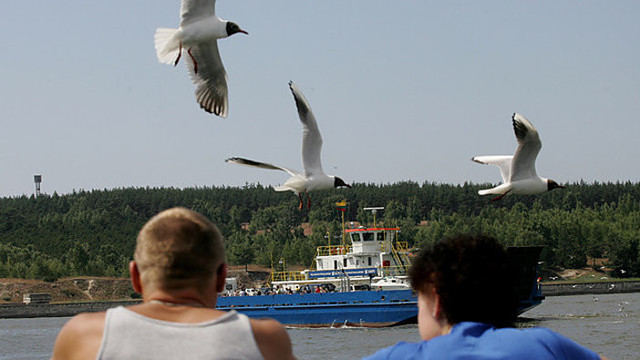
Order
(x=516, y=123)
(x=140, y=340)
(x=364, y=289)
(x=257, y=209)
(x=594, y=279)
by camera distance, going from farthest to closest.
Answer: (x=257, y=209)
(x=594, y=279)
(x=364, y=289)
(x=516, y=123)
(x=140, y=340)

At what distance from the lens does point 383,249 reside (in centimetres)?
4050

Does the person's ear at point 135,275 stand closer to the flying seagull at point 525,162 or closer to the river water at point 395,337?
the flying seagull at point 525,162

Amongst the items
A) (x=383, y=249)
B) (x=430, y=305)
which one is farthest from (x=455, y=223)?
A: (x=430, y=305)

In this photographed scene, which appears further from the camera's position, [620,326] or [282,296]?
[282,296]

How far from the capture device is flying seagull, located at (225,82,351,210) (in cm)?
1225

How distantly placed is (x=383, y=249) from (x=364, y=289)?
9.20 feet

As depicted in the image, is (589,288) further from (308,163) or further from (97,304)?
(308,163)

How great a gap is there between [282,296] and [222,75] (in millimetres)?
27848

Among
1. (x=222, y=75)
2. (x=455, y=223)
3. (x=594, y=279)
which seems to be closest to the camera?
(x=222, y=75)


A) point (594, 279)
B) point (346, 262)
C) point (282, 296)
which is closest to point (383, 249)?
point (346, 262)

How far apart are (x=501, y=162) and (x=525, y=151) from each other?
0.70 meters

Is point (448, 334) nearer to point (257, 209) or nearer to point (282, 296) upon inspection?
point (282, 296)

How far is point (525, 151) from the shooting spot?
520 inches

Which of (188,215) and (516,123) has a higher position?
(516,123)
